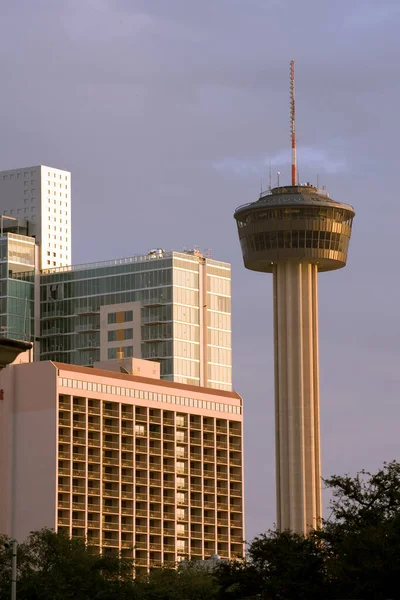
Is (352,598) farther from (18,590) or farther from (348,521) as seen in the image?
(18,590)

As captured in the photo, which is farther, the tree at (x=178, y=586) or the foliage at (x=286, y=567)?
the tree at (x=178, y=586)

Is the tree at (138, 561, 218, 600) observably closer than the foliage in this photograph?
No

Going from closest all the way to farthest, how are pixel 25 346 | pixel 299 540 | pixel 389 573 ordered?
pixel 25 346 → pixel 389 573 → pixel 299 540

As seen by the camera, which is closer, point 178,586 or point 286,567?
point 286,567

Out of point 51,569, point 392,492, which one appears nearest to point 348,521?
point 392,492

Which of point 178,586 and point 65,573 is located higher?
point 178,586

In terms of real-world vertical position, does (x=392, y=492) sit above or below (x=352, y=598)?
above

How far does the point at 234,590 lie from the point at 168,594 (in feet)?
19.9

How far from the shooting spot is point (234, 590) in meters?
162

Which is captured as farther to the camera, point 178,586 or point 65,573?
point 178,586

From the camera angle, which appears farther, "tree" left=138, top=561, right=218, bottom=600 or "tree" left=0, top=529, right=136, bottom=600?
"tree" left=138, top=561, right=218, bottom=600

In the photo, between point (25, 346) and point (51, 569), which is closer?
point (25, 346)

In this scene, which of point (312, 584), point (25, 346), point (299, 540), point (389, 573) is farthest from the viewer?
point (299, 540)

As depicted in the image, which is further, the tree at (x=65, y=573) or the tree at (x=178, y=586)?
the tree at (x=178, y=586)
